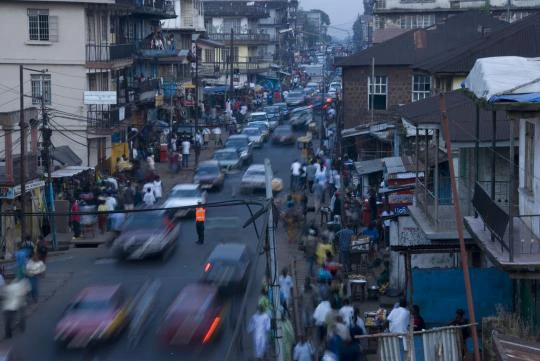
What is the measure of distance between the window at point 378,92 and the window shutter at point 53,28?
36.3 feet

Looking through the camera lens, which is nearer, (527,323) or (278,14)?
(527,323)

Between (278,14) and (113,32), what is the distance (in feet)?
217

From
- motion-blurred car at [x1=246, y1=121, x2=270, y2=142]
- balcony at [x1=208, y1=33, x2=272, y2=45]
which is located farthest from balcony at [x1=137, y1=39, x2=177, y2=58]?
balcony at [x1=208, y1=33, x2=272, y2=45]

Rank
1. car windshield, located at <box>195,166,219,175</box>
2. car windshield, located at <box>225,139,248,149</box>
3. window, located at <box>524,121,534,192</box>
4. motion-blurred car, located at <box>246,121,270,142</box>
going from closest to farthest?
window, located at <box>524,121,534,192</box>, car windshield, located at <box>195,166,219,175</box>, car windshield, located at <box>225,139,248,149</box>, motion-blurred car, located at <box>246,121,270,142</box>

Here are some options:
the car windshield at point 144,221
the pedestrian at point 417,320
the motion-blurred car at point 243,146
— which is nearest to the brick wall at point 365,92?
the motion-blurred car at point 243,146

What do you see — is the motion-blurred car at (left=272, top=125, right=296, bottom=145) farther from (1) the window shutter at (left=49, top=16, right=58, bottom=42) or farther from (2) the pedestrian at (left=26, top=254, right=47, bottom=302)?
(2) the pedestrian at (left=26, top=254, right=47, bottom=302)

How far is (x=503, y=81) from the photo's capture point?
45.4 feet

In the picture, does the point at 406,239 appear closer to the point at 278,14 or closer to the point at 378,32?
the point at 378,32

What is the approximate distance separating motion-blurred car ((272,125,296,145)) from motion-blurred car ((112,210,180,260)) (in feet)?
63.3

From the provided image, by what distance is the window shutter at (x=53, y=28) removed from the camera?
37.8 metres

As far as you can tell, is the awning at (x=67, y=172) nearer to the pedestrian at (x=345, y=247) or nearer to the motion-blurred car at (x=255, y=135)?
the pedestrian at (x=345, y=247)

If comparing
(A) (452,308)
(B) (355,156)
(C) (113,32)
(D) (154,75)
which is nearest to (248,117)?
(D) (154,75)

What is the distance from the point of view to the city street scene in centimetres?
1493

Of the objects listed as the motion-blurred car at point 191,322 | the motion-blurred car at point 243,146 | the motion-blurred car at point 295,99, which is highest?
the motion-blurred car at point 295,99
